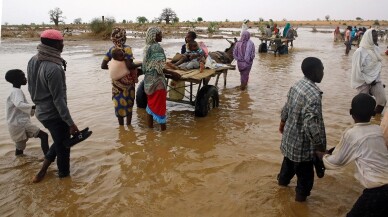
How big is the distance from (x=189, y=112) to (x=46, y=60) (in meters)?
3.82

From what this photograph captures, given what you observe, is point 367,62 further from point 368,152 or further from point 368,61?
point 368,152

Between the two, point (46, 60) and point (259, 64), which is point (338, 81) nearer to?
point (259, 64)

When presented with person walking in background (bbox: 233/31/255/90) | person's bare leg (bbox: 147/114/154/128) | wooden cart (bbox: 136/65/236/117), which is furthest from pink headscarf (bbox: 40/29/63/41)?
person walking in background (bbox: 233/31/255/90)

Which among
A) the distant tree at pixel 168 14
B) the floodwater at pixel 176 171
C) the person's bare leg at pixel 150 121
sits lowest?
the floodwater at pixel 176 171

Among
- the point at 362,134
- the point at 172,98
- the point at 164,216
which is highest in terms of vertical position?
the point at 362,134

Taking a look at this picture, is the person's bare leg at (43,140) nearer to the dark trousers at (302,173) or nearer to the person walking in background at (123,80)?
the person walking in background at (123,80)

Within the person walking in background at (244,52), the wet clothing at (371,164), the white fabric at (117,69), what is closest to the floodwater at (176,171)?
the wet clothing at (371,164)

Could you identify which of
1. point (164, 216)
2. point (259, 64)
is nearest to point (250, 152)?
point (164, 216)

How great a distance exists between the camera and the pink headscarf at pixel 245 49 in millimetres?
8594

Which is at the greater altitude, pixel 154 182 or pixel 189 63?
pixel 189 63

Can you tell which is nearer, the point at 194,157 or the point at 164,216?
the point at 164,216

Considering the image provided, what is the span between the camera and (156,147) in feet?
16.6

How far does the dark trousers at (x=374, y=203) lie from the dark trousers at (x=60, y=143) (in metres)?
3.32

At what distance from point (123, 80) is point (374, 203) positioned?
4115 millimetres
